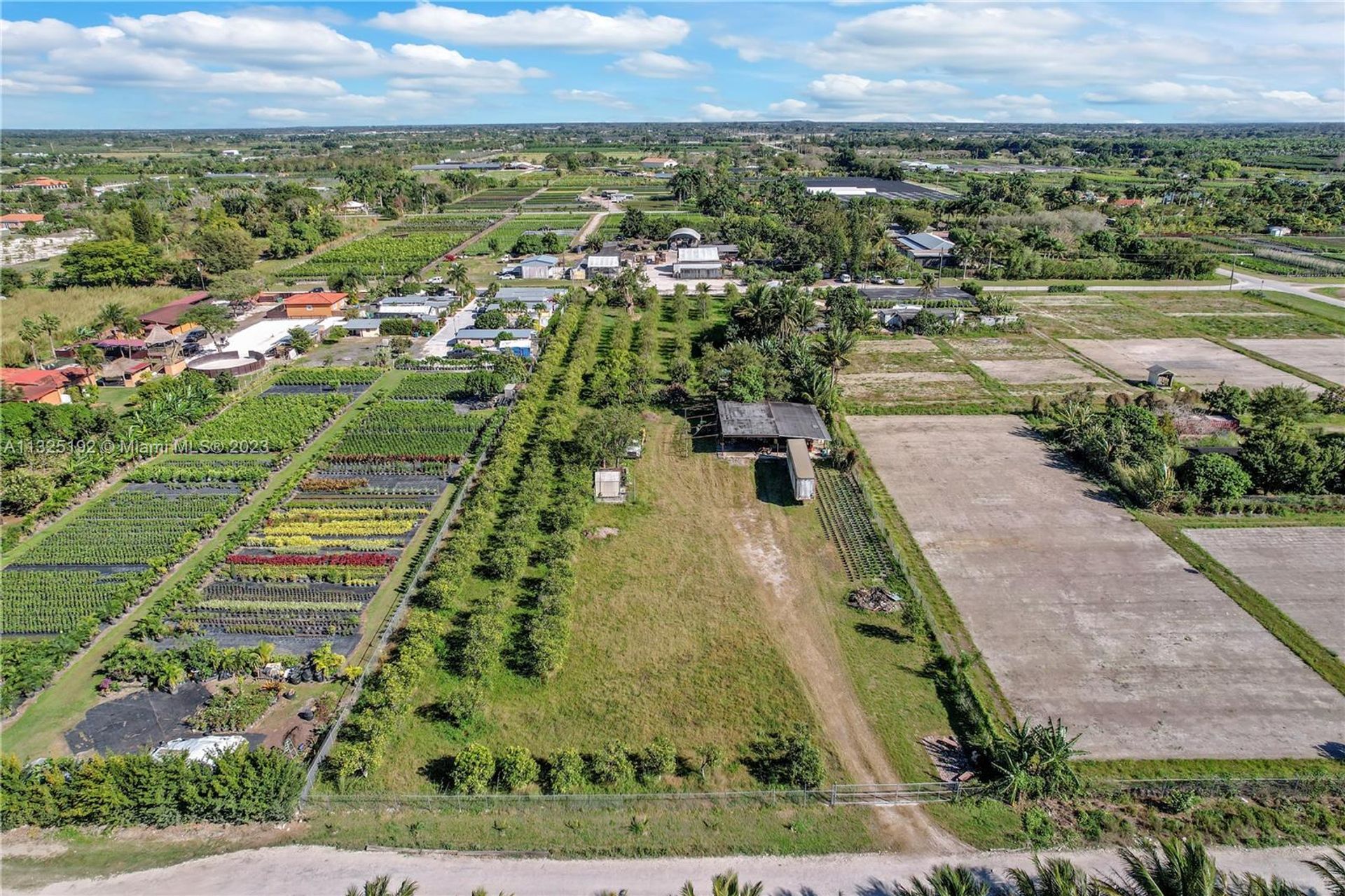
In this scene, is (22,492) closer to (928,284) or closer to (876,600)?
(876,600)

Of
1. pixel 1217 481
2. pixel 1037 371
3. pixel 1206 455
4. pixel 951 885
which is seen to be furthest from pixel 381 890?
pixel 1037 371

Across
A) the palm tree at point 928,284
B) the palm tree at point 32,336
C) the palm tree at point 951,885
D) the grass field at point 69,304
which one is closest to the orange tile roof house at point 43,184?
the grass field at point 69,304

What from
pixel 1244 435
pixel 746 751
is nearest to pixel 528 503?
pixel 746 751

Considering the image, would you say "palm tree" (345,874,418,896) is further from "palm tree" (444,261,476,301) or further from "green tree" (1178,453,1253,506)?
"palm tree" (444,261,476,301)

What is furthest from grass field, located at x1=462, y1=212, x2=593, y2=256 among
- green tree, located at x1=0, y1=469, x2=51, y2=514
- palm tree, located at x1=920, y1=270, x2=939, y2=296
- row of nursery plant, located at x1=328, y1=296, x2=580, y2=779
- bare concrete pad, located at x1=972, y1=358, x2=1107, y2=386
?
green tree, located at x1=0, y1=469, x2=51, y2=514

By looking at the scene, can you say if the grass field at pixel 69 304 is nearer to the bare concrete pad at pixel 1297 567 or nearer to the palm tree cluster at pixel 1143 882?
the palm tree cluster at pixel 1143 882

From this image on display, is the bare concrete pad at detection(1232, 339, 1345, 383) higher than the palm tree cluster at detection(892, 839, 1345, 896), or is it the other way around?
the bare concrete pad at detection(1232, 339, 1345, 383)

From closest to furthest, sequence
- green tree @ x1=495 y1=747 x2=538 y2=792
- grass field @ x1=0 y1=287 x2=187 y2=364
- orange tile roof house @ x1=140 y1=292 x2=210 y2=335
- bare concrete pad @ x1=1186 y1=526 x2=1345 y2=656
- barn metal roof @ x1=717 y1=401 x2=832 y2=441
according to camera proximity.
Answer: green tree @ x1=495 y1=747 x2=538 y2=792, bare concrete pad @ x1=1186 y1=526 x2=1345 y2=656, barn metal roof @ x1=717 y1=401 x2=832 y2=441, grass field @ x1=0 y1=287 x2=187 y2=364, orange tile roof house @ x1=140 y1=292 x2=210 y2=335
